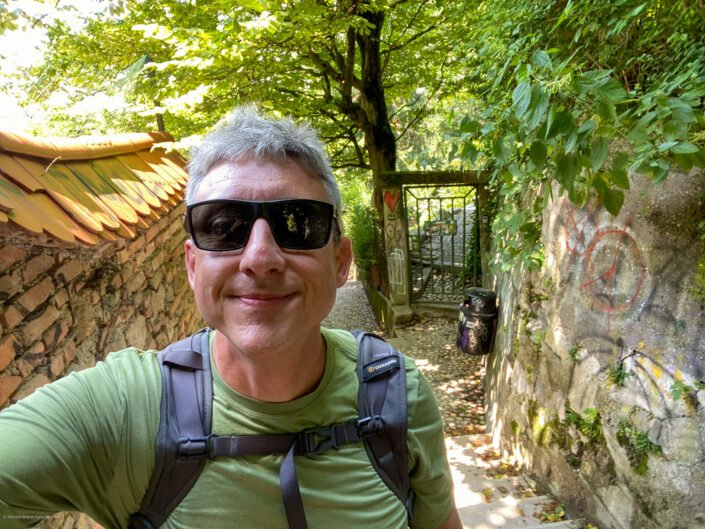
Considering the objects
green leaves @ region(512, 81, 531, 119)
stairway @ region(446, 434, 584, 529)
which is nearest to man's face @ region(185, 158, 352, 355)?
green leaves @ region(512, 81, 531, 119)

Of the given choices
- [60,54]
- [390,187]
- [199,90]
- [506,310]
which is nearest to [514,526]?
[506,310]

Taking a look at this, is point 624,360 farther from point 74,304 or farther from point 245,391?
point 74,304

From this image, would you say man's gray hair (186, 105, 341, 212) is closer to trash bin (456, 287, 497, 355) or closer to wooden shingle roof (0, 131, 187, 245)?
wooden shingle roof (0, 131, 187, 245)

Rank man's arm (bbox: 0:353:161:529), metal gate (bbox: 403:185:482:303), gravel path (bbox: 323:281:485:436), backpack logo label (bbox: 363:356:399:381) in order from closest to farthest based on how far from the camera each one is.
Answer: man's arm (bbox: 0:353:161:529) < backpack logo label (bbox: 363:356:399:381) < gravel path (bbox: 323:281:485:436) < metal gate (bbox: 403:185:482:303)

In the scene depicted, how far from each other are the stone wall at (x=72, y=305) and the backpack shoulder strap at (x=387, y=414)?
107 cm

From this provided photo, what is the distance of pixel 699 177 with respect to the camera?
2.00 metres

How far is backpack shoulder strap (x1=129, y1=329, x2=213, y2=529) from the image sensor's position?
0.96 m

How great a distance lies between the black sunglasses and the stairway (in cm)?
254

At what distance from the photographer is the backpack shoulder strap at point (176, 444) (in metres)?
0.96

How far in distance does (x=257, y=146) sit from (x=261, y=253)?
276 mm

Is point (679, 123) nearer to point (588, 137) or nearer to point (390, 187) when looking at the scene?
point (588, 137)

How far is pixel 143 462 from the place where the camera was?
96 centimetres

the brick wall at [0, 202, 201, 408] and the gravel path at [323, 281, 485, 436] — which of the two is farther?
the gravel path at [323, 281, 485, 436]

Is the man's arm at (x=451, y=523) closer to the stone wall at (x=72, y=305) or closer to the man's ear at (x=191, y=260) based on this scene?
the man's ear at (x=191, y=260)
